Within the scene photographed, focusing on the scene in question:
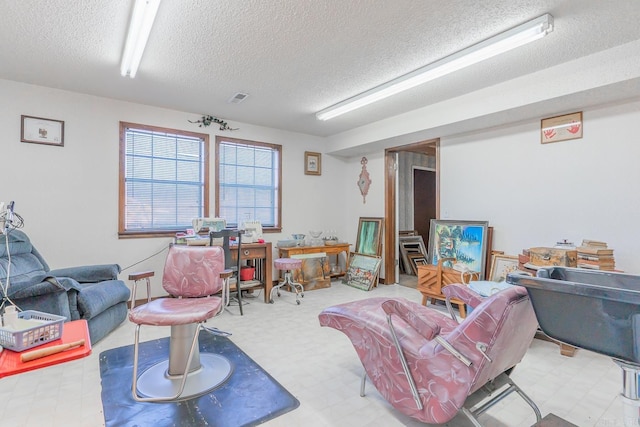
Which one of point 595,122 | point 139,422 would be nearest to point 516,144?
point 595,122

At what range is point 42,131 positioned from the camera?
3.57m

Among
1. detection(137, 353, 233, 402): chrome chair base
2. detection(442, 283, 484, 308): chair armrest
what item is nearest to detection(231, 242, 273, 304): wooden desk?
detection(137, 353, 233, 402): chrome chair base

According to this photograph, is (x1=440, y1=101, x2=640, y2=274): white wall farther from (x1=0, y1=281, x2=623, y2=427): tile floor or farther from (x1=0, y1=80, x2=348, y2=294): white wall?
(x1=0, y1=80, x2=348, y2=294): white wall

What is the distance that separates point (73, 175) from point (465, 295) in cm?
440

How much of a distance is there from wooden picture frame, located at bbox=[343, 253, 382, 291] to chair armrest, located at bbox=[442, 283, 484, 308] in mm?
3034

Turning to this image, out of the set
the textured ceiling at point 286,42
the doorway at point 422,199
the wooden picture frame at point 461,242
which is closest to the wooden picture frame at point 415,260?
the doorway at point 422,199

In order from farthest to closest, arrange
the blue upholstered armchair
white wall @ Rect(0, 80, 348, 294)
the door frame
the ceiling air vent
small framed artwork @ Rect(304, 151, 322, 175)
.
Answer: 1. small framed artwork @ Rect(304, 151, 322, 175)
2. the door frame
3. the ceiling air vent
4. white wall @ Rect(0, 80, 348, 294)
5. the blue upholstered armchair

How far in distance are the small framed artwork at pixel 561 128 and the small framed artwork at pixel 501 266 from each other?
1.42 meters

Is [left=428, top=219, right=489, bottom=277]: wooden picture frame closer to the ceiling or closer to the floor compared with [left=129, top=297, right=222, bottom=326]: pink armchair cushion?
closer to the ceiling

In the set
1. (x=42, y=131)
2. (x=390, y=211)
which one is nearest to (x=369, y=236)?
(x=390, y=211)

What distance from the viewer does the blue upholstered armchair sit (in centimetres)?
246

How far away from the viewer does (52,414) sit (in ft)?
6.21

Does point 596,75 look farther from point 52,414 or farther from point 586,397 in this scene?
point 52,414

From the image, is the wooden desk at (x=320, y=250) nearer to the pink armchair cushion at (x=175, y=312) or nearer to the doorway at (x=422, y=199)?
the doorway at (x=422, y=199)
